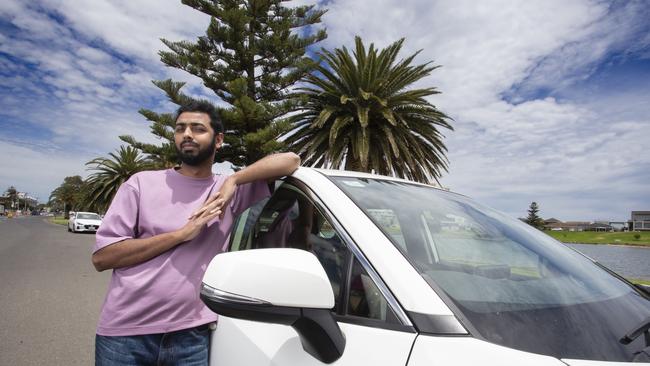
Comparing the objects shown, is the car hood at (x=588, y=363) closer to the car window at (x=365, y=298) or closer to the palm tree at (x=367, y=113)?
the car window at (x=365, y=298)

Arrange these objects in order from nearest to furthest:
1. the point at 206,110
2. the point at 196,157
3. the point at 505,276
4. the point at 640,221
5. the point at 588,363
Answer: the point at 588,363 → the point at 505,276 → the point at 196,157 → the point at 206,110 → the point at 640,221

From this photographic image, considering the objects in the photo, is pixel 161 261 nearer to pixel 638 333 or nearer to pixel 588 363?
pixel 588 363

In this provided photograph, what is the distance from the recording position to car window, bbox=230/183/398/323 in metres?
1.17

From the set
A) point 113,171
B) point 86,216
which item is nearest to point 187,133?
point 86,216

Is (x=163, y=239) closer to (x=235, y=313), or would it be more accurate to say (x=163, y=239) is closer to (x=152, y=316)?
(x=152, y=316)

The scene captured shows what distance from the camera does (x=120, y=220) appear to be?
1.64 m

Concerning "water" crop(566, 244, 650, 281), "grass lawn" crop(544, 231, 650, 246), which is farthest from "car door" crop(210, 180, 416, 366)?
"grass lawn" crop(544, 231, 650, 246)

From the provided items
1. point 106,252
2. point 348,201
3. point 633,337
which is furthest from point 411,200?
point 106,252

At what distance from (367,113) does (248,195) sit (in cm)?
1472

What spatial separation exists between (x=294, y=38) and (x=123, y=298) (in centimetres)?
1635

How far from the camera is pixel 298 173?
169cm

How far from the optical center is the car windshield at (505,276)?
3.25ft

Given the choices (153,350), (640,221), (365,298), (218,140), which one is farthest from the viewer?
(640,221)

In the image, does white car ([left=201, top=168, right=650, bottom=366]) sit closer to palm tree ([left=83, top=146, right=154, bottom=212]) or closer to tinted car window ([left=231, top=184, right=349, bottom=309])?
tinted car window ([left=231, top=184, right=349, bottom=309])
